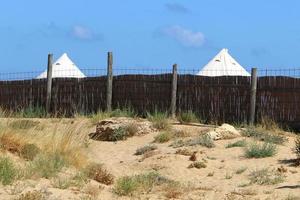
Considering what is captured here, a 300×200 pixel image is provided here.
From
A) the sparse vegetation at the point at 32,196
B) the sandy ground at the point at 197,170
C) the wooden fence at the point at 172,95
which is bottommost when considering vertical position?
the sandy ground at the point at 197,170

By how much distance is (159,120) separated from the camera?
1789cm

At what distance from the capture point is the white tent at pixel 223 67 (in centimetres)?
2341

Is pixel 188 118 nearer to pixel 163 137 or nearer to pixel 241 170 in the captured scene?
pixel 163 137

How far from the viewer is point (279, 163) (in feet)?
40.5

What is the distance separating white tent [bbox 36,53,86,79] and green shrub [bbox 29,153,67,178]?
16.3 m

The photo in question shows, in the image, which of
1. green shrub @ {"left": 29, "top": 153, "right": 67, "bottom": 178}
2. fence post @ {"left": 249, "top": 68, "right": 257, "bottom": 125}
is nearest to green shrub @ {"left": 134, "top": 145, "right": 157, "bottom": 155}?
fence post @ {"left": 249, "top": 68, "right": 257, "bottom": 125}

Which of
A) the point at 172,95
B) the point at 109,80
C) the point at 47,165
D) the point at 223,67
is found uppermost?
the point at 223,67

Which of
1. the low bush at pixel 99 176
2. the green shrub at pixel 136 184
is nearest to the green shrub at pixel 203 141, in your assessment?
the green shrub at pixel 136 184

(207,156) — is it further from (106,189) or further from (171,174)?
(106,189)

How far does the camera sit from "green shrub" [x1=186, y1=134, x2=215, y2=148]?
1461 cm

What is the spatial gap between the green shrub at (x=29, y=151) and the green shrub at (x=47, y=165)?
7.4 inches

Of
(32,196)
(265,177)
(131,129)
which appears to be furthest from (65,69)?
(32,196)

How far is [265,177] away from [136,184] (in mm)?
2684

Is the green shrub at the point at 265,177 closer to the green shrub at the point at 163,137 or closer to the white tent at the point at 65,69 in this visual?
the green shrub at the point at 163,137
